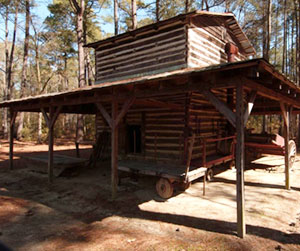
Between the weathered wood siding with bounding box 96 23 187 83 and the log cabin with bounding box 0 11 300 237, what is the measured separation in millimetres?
43

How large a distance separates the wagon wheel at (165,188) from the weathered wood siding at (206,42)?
5.00m

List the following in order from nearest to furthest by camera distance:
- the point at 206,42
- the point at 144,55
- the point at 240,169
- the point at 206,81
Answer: the point at 240,169
the point at 206,81
the point at 206,42
the point at 144,55

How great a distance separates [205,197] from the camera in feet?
22.8

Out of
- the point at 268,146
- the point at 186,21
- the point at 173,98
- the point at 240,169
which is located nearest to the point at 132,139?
the point at 173,98

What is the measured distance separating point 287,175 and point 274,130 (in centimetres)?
1923

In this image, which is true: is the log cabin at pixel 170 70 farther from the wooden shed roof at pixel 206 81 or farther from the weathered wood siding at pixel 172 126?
the wooden shed roof at pixel 206 81

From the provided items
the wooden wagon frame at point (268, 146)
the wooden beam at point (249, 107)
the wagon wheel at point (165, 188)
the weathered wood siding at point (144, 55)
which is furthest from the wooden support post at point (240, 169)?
the wooden wagon frame at point (268, 146)

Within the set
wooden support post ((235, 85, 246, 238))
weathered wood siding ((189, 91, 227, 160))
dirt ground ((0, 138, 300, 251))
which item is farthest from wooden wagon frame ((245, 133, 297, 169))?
wooden support post ((235, 85, 246, 238))

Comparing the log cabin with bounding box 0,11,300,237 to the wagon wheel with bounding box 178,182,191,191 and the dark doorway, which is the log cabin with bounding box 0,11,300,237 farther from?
the wagon wheel with bounding box 178,182,191,191

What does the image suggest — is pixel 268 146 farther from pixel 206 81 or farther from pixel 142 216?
pixel 142 216

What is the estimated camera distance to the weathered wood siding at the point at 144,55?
9352mm

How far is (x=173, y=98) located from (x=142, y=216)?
18.4 feet

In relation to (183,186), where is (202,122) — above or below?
above

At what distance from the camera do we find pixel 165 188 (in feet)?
22.5
